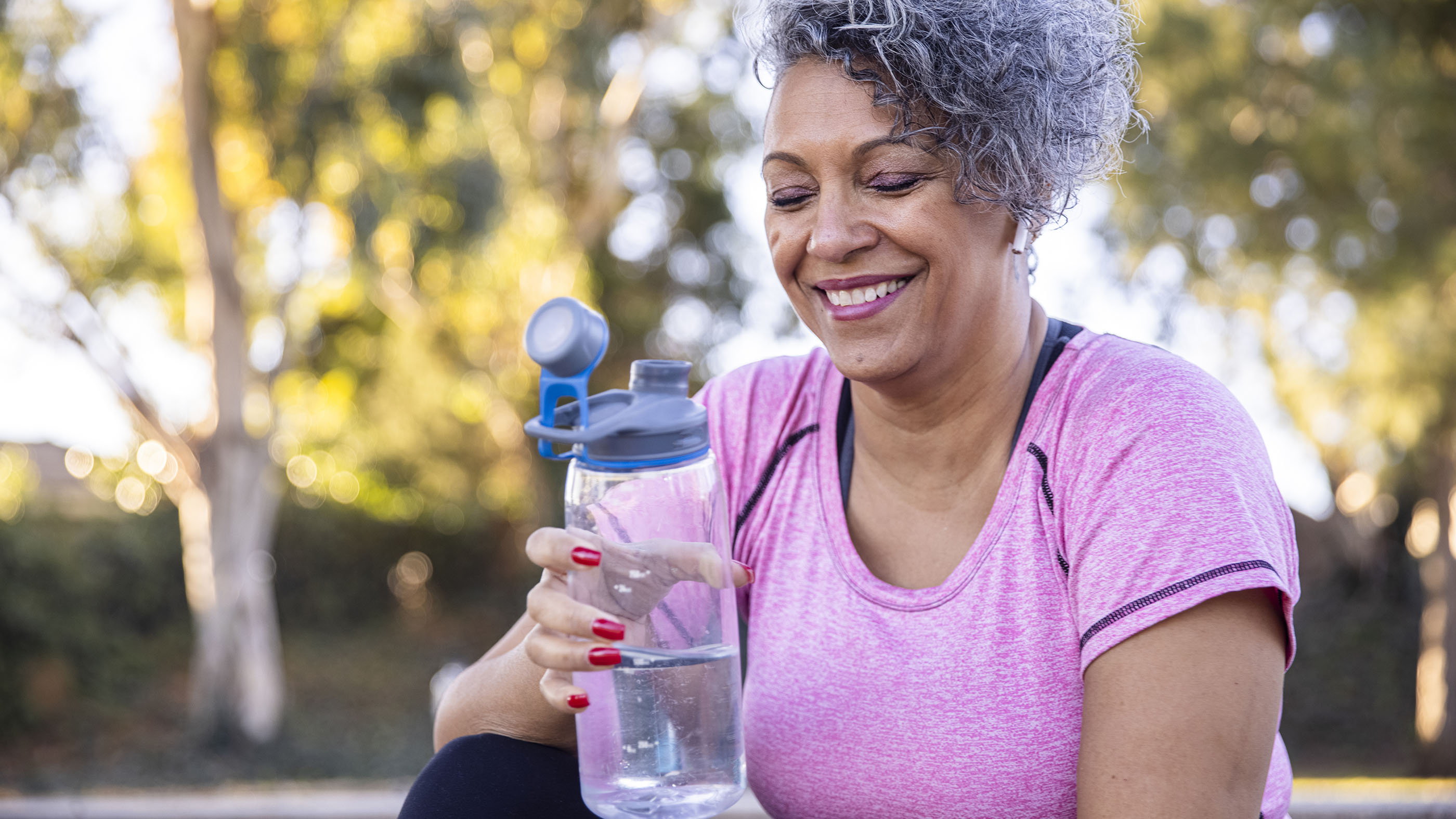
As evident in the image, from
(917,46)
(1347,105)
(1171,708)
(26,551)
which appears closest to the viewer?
(1171,708)

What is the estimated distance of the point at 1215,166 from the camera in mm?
7660

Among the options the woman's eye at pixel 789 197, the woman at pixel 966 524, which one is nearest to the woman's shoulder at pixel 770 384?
the woman at pixel 966 524

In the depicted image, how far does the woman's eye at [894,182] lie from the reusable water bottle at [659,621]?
38cm

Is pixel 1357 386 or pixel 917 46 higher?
pixel 917 46

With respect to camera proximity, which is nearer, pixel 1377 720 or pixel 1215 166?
pixel 1215 166

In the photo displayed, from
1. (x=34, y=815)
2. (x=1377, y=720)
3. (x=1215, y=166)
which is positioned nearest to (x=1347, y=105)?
(x=1215, y=166)

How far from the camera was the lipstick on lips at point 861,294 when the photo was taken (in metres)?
1.60

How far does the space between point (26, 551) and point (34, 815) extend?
6022 mm

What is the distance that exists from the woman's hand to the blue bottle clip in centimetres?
14

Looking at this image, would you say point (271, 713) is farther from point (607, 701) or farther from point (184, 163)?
point (607, 701)

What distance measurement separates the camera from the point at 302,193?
323 inches

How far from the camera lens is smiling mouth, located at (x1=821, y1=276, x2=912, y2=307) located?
160 cm

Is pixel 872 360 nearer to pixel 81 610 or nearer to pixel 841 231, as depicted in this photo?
pixel 841 231

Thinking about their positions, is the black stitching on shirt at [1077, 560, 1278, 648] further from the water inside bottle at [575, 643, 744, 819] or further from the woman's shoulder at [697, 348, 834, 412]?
the woman's shoulder at [697, 348, 834, 412]
